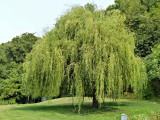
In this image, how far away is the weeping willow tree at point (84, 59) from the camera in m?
17.3

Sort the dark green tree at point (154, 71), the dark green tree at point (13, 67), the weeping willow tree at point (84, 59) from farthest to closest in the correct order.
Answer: the dark green tree at point (13, 67)
the dark green tree at point (154, 71)
the weeping willow tree at point (84, 59)

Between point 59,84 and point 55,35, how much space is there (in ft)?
9.41

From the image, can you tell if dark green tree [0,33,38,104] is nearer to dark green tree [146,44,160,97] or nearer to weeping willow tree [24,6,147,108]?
dark green tree [146,44,160,97]

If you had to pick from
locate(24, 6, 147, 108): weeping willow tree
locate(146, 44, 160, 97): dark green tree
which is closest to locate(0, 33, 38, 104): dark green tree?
locate(146, 44, 160, 97): dark green tree

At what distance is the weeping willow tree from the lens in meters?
17.3

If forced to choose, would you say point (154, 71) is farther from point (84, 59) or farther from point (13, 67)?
point (13, 67)

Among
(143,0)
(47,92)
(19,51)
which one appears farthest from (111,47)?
(143,0)

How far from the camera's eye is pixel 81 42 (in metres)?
18.1

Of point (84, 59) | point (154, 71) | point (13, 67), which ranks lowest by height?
point (84, 59)

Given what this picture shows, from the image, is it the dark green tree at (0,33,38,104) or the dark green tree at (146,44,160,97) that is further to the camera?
the dark green tree at (0,33,38,104)

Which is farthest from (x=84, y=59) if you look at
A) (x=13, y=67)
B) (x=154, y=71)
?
(x=13, y=67)

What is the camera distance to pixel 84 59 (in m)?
17.3

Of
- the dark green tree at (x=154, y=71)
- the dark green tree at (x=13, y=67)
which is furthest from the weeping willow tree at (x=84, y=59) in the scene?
the dark green tree at (x=13, y=67)

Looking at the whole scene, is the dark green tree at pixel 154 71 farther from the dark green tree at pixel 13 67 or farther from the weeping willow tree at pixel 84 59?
the dark green tree at pixel 13 67
